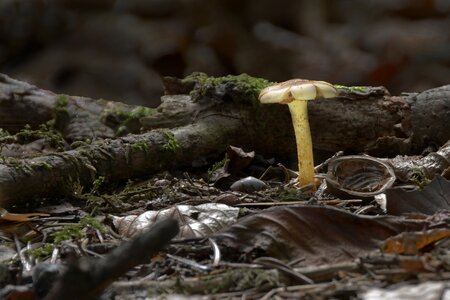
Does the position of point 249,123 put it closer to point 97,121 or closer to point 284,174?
point 284,174

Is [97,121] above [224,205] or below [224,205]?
above

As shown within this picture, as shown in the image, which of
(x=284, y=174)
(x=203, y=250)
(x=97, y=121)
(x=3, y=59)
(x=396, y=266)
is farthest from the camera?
(x=3, y=59)

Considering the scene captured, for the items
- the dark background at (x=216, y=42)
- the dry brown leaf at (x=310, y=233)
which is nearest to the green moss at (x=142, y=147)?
the dry brown leaf at (x=310, y=233)

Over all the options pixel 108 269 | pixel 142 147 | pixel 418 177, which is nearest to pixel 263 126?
pixel 142 147

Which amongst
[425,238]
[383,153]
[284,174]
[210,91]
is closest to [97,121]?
[210,91]

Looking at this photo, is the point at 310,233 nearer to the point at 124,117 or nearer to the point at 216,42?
the point at 124,117

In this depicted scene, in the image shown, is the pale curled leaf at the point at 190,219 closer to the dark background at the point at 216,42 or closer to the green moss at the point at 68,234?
the green moss at the point at 68,234

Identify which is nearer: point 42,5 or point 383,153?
point 383,153
